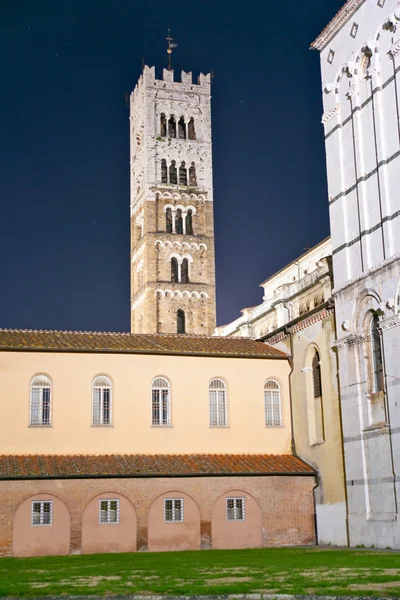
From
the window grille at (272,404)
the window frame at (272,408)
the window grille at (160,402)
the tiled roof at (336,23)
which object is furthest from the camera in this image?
the window grille at (272,404)

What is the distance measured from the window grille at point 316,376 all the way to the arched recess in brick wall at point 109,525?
9.51 meters

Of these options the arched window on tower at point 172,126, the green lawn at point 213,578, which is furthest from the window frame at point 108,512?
the arched window on tower at point 172,126

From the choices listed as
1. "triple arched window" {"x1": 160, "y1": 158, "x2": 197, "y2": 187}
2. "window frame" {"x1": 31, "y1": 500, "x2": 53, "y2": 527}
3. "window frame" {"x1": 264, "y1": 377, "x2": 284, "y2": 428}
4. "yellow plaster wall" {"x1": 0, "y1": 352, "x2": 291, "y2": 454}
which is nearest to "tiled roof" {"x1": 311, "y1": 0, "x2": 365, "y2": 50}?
"yellow plaster wall" {"x1": 0, "y1": 352, "x2": 291, "y2": 454}

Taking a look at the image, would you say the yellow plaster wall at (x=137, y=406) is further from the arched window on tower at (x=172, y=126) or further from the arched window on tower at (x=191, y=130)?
the arched window on tower at (x=172, y=126)

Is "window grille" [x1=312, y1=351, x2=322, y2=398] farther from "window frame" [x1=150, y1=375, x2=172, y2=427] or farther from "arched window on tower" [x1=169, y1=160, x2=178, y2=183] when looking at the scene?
"arched window on tower" [x1=169, y1=160, x2=178, y2=183]

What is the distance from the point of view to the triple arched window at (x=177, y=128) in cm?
9188

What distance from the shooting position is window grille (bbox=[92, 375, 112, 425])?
3662 cm

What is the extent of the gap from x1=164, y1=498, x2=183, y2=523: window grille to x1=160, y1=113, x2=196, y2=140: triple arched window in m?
62.6

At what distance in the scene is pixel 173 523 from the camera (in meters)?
34.4

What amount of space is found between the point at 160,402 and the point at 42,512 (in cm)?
746

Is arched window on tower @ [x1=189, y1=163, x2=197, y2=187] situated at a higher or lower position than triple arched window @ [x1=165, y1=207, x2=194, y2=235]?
higher

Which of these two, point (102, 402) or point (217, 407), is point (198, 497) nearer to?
point (217, 407)

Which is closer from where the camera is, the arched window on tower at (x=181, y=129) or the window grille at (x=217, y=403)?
the window grille at (x=217, y=403)

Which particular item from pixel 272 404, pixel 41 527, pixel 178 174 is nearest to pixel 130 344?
pixel 272 404
